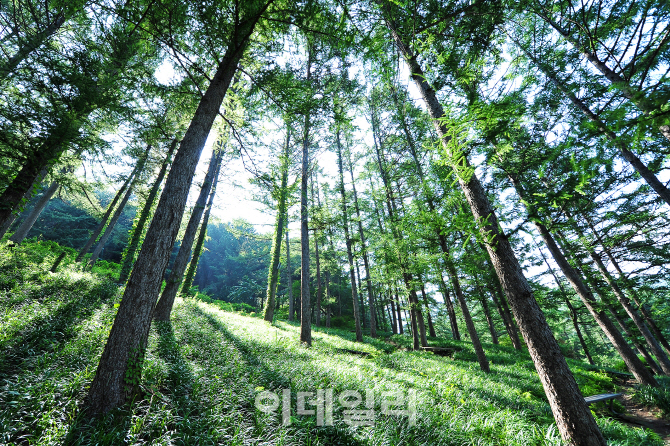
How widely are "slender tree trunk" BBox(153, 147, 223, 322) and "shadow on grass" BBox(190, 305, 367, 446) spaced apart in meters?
2.13

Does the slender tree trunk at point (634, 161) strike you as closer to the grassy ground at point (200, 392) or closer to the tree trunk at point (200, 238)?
the grassy ground at point (200, 392)

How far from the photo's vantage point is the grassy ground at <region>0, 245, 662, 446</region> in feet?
8.98

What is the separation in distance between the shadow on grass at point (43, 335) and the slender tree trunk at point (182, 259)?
60.1 inches

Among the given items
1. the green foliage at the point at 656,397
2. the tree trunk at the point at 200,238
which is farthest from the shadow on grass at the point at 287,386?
the green foliage at the point at 656,397

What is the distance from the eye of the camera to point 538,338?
3357 mm

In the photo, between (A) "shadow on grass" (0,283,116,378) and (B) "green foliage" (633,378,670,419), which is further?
(B) "green foliage" (633,378,670,419)

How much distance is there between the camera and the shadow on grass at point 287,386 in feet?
10.3

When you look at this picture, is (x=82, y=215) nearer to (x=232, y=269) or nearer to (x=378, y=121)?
(x=232, y=269)

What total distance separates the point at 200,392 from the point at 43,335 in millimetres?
3452

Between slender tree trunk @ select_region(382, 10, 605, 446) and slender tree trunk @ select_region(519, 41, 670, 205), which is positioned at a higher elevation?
slender tree trunk @ select_region(519, 41, 670, 205)

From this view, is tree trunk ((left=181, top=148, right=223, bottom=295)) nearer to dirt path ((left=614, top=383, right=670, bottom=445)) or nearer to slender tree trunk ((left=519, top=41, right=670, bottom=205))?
slender tree trunk ((left=519, top=41, right=670, bottom=205))

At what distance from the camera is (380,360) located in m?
8.29

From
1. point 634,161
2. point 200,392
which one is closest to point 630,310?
point 634,161

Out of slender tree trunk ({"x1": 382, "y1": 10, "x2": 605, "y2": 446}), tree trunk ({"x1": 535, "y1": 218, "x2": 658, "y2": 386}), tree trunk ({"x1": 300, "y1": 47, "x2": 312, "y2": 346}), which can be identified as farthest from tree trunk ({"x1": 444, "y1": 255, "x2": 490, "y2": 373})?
tree trunk ({"x1": 300, "y1": 47, "x2": 312, "y2": 346})
